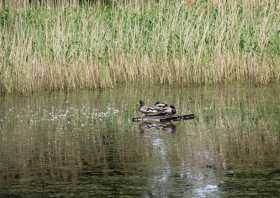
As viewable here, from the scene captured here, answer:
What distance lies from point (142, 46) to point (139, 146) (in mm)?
5212

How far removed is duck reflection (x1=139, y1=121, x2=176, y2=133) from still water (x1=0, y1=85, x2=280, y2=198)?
0.04 feet

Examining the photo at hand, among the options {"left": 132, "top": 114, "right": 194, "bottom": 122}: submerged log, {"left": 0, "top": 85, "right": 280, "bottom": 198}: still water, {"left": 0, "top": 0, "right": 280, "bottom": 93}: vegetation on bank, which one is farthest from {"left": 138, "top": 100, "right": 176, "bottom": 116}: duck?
{"left": 0, "top": 0, "right": 280, "bottom": 93}: vegetation on bank

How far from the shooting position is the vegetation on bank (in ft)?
45.2

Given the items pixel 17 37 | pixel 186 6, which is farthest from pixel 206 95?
pixel 17 37

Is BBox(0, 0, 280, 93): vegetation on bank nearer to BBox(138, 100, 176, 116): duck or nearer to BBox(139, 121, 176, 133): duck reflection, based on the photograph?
BBox(138, 100, 176, 116): duck

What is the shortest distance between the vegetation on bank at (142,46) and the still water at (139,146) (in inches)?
24.6

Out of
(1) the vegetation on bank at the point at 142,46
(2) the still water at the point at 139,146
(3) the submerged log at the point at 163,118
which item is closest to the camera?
(2) the still water at the point at 139,146

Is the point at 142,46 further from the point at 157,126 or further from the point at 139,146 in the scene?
the point at 139,146

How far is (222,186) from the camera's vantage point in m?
7.06

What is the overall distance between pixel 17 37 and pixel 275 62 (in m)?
4.08

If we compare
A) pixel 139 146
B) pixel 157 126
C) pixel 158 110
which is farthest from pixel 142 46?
pixel 139 146

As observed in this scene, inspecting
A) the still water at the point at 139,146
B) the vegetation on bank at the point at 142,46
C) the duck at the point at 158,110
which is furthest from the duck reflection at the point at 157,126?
the vegetation on bank at the point at 142,46

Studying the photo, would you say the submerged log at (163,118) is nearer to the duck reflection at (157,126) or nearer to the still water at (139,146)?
the duck reflection at (157,126)

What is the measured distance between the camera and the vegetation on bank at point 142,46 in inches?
542
